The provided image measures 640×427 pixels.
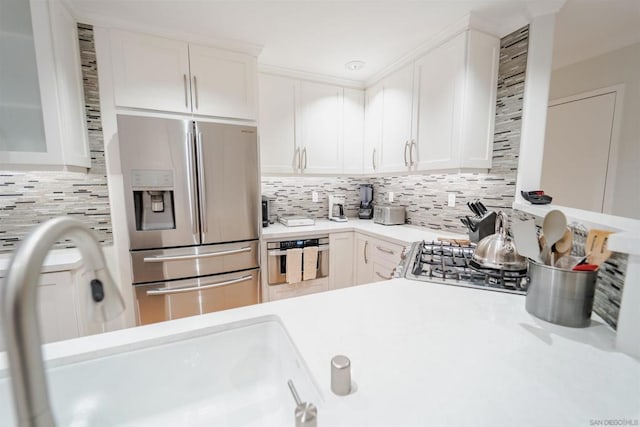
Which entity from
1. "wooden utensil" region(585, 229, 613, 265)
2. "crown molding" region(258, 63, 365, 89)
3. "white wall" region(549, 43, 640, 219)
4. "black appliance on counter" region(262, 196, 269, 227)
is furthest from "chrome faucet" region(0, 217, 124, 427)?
"white wall" region(549, 43, 640, 219)

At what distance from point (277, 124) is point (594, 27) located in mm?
2478

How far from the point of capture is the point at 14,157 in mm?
1395

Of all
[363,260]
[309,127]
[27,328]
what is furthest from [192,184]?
[27,328]

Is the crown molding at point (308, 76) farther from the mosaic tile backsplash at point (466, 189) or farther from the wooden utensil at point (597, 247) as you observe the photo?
the wooden utensil at point (597, 247)

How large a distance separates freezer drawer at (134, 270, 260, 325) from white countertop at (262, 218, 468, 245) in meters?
0.41

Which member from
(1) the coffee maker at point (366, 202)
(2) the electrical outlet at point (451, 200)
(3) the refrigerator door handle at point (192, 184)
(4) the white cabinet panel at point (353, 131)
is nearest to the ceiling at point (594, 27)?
(2) the electrical outlet at point (451, 200)

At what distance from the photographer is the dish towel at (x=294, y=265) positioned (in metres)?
2.28

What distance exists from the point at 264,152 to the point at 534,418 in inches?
93.3

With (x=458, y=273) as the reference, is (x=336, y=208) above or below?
above

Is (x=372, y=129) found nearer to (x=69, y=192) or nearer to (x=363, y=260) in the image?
(x=363, y=260)

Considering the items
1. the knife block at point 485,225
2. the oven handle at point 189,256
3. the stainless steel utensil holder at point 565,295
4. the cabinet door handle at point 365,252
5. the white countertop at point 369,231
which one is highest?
the knife block at point 485,225

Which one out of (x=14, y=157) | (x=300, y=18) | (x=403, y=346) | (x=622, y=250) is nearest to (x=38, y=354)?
(x=403, y=346)

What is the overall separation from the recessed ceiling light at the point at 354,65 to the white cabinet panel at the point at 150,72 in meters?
1.33

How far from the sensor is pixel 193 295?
1.94m
